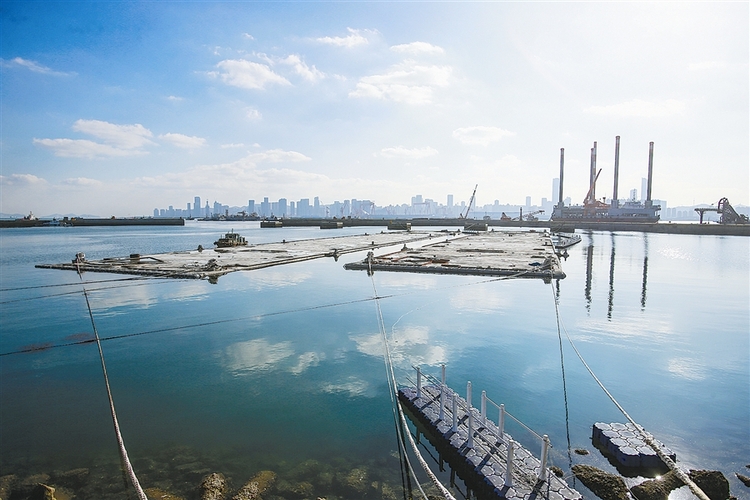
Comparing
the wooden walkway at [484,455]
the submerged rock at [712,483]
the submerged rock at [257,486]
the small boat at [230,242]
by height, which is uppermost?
the small boat at [230,242]

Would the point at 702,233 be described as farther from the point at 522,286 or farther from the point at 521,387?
the point at 521,387

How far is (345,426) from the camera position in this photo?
9961 mm

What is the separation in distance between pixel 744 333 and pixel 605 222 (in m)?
111

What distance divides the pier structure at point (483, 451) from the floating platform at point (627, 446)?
1.45 meters

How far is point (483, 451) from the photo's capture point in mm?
8000

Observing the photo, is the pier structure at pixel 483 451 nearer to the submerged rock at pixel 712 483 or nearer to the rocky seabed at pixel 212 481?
the rocky seabed at pixel 212 481

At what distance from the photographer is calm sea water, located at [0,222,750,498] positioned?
934 centimetres

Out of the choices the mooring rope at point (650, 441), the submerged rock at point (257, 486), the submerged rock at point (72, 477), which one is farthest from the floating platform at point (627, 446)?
the submerged rock at point (72, 477)

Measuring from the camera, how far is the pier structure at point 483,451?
6.93 meters

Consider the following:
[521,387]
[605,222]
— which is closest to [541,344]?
[521,387]

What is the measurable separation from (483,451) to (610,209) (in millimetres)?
137276

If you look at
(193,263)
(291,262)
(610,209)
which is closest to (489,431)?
(193,263)

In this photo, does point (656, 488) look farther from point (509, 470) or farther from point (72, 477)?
point (72, 477)

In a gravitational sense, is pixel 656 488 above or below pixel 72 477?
above
